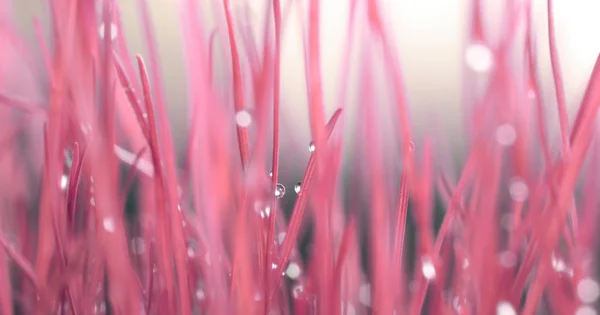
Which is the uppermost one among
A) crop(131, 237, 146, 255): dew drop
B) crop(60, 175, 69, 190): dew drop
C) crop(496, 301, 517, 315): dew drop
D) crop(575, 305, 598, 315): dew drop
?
crop(60, 175, 69, 190): dew drop

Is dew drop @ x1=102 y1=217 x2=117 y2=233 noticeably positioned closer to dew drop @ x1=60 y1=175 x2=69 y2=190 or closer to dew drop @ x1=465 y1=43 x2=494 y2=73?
dew drop @ x1=60 y1=175 x2=69 y2=190

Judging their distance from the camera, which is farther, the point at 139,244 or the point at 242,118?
the point at 139,244

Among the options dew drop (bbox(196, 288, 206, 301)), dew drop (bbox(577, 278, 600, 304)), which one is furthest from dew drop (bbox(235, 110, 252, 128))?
dew drop (bbox(577, 278, 600, 304))

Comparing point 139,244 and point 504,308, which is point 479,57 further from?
point 139,244

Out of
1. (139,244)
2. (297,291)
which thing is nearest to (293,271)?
(297,291)

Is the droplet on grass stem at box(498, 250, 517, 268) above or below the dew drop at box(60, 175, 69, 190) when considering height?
below

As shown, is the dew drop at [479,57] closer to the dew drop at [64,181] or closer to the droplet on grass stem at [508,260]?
the droplet on grass stem at [508,260]

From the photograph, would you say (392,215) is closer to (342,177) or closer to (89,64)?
(342,177)
